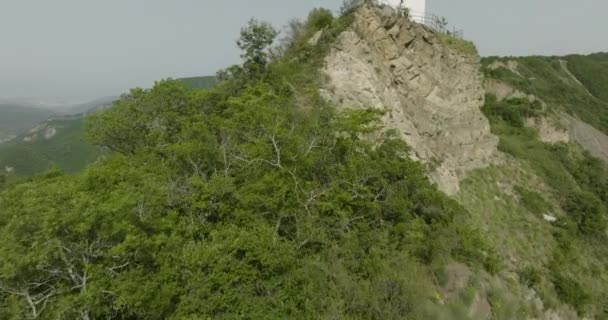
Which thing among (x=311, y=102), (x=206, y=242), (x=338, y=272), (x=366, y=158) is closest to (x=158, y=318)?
(x=206, y=242)

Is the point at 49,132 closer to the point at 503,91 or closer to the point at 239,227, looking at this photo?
the point at 503,91

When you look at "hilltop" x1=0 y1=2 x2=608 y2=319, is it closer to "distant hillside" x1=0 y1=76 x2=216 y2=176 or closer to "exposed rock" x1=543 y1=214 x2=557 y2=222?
"exposed rock" x1=543 y1=214 x2=557 y2=222

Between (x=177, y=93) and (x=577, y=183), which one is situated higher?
(x=177, y=93)

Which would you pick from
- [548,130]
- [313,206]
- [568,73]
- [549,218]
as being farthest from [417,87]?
[568,73]

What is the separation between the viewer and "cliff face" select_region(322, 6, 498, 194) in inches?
877

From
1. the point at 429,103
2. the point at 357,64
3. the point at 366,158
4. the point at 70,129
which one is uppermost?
the point at 357,64

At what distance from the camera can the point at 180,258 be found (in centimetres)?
973

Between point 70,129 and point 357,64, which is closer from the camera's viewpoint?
point 357,64

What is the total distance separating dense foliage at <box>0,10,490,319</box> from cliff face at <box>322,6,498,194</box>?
3.92 metres

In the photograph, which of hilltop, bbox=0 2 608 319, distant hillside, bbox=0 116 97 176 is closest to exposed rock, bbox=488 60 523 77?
hilltop, bbox=0 2 608 319

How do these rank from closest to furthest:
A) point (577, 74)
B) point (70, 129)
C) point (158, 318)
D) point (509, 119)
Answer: point (158, 318), point (509, 119), point (577, 74), point (70, 129)

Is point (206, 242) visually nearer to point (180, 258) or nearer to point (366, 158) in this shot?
point (180, 258)

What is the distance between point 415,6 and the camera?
26.9 metres

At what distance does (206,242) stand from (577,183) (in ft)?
144
